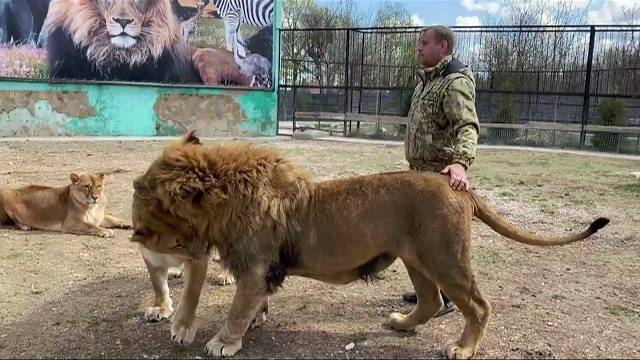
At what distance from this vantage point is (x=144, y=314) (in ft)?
16.1

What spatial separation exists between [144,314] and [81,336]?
0.54 metres

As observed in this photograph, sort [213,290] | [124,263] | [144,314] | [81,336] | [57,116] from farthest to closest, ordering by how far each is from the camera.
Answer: [57,116] → [124,263] → [213,290] → [144,314] → [81,336]

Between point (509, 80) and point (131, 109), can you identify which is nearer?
point (131, 109)

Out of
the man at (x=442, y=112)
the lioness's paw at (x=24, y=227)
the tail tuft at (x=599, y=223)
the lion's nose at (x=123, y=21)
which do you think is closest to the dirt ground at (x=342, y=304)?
the lioness's paw at (x=24, y=227)

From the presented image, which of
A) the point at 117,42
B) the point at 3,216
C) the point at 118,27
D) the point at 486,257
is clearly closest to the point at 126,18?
the point at 118,27

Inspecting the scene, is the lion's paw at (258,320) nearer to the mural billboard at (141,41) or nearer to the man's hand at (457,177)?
the man's hand at (457,177)

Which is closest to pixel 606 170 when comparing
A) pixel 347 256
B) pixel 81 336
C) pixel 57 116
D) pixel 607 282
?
pixel 607 282

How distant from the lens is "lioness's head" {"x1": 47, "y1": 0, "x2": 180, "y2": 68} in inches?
707

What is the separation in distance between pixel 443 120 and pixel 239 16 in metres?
16.9

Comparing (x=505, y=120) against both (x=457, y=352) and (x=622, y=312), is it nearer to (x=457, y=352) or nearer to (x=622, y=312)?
(x=622, y=312)

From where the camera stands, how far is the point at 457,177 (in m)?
4.18

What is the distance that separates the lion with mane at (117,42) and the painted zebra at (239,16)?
151 centimetres

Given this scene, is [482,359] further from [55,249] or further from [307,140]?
[307,140]

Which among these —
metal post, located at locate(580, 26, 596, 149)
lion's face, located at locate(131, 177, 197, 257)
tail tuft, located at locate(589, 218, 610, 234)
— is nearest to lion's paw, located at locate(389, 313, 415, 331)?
tail tuft, located at locate(589, 218, 610, 234)
